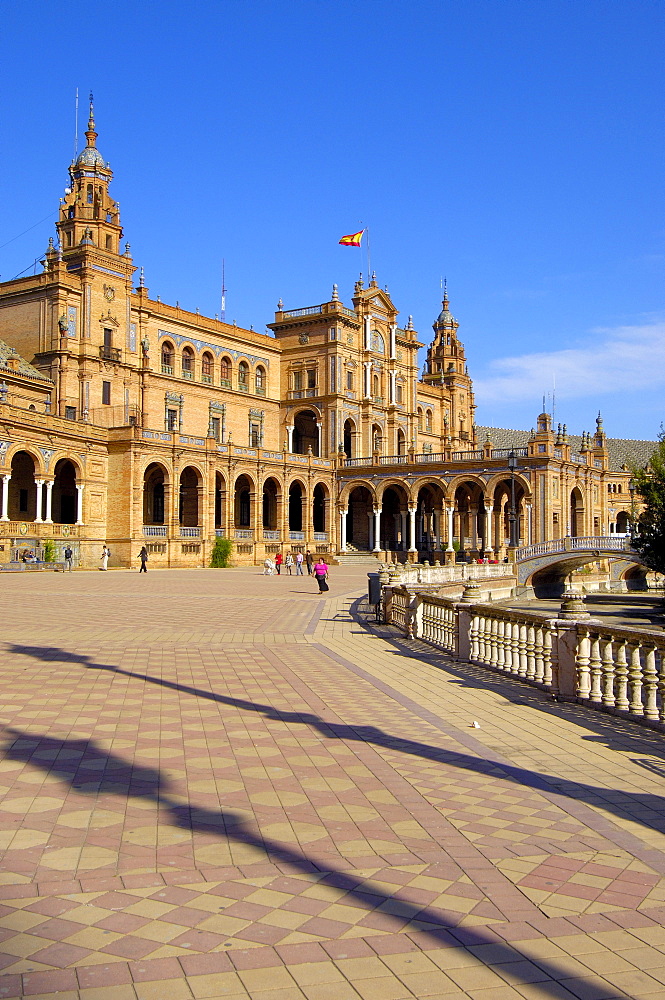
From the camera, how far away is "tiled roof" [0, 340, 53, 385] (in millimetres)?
44219

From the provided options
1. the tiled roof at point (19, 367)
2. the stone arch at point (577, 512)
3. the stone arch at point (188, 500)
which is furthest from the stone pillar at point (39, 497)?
the stone arch at point (577, 512)

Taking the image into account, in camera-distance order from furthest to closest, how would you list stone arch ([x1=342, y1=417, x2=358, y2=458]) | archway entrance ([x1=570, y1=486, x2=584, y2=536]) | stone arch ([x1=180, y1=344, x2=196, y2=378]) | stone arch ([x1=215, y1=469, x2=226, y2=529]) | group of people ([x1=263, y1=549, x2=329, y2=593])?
1. stone arch ([x1=342, y1=417, x2=358, y2=458])
2. archway entrance ([x1=570, y1=486, x2=584, y2=536])
3. stone arch ([x1=180, y1=344, x2=196, y2=378])
4. stone arch ([x1=215, y1=469, x2=226, y2=529])
5. group of people ([x1=263, y1=549, x2=329, y2=593])

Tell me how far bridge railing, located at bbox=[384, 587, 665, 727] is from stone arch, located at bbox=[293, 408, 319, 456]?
55198 mm

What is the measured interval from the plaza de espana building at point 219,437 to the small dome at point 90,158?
0.11 meters

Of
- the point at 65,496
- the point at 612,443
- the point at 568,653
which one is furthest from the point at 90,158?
the point at 612,443

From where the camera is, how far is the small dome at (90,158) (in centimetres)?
5003

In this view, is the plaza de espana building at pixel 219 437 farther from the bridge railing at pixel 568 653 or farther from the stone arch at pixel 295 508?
the bridge railing at pixel 568 653

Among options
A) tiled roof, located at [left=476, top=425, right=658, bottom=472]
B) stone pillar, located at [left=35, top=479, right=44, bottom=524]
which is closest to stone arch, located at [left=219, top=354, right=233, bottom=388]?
stone pillar, located at [left=35, top=479, right=44, bottom=524]

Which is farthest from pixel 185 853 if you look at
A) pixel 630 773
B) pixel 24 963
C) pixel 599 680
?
pixel 599 680

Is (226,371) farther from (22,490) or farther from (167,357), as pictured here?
(22,490)

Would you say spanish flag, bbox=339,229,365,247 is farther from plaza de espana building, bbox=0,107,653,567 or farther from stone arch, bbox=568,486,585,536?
stone arch, bbox=568,486,585,536

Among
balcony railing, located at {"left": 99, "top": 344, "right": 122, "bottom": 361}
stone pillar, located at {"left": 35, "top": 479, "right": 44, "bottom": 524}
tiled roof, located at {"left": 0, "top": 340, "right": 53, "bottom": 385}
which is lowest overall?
stone pillar, located at {"left": 35, "top": 479, "right": 44, "bottom": 524}

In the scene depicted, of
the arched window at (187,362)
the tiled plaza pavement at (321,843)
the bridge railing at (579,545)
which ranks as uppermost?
the arched window at (187,362)

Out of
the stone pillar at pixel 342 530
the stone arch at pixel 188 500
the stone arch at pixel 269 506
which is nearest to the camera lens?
the stone arch at pixel 188 500
